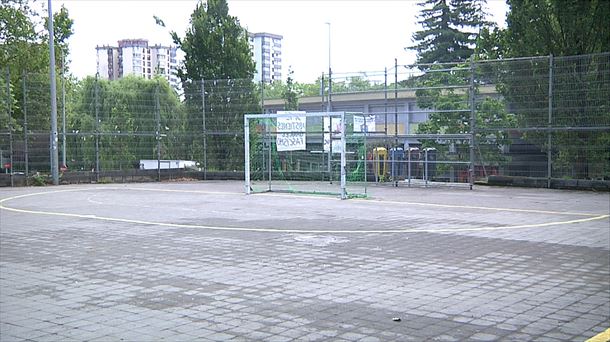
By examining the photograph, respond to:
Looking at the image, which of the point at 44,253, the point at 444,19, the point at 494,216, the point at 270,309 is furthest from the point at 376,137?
the point at 444,19

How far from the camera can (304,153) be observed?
2578cm

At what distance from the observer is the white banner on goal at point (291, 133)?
76.6 ft

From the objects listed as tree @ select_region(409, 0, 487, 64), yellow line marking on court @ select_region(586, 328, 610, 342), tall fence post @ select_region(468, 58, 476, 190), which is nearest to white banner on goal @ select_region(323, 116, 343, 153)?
tall fence post @ select_region(468, 58, 476, 190)

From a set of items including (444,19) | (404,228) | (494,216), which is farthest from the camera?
(444,19)

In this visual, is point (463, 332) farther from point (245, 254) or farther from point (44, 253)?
→ point (44, 253)

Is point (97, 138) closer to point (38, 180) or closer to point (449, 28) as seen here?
point (38, 180)

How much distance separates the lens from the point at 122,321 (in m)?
5.93

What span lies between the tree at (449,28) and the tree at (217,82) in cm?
2613

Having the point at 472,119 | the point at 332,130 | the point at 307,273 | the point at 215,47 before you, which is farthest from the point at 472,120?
the point at 307,273

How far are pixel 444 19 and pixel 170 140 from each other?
107 ft

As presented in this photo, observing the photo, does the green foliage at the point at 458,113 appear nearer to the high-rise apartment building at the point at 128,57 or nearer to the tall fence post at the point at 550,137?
the tall fence post at the point at 550,137

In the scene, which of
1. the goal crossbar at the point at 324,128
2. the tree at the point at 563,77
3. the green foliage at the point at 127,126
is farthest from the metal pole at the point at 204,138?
the tree at the point at 563,77

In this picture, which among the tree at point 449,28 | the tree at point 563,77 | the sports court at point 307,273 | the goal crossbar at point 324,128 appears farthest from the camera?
the tree at point 449,28

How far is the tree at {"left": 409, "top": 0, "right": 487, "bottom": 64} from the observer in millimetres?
52438
